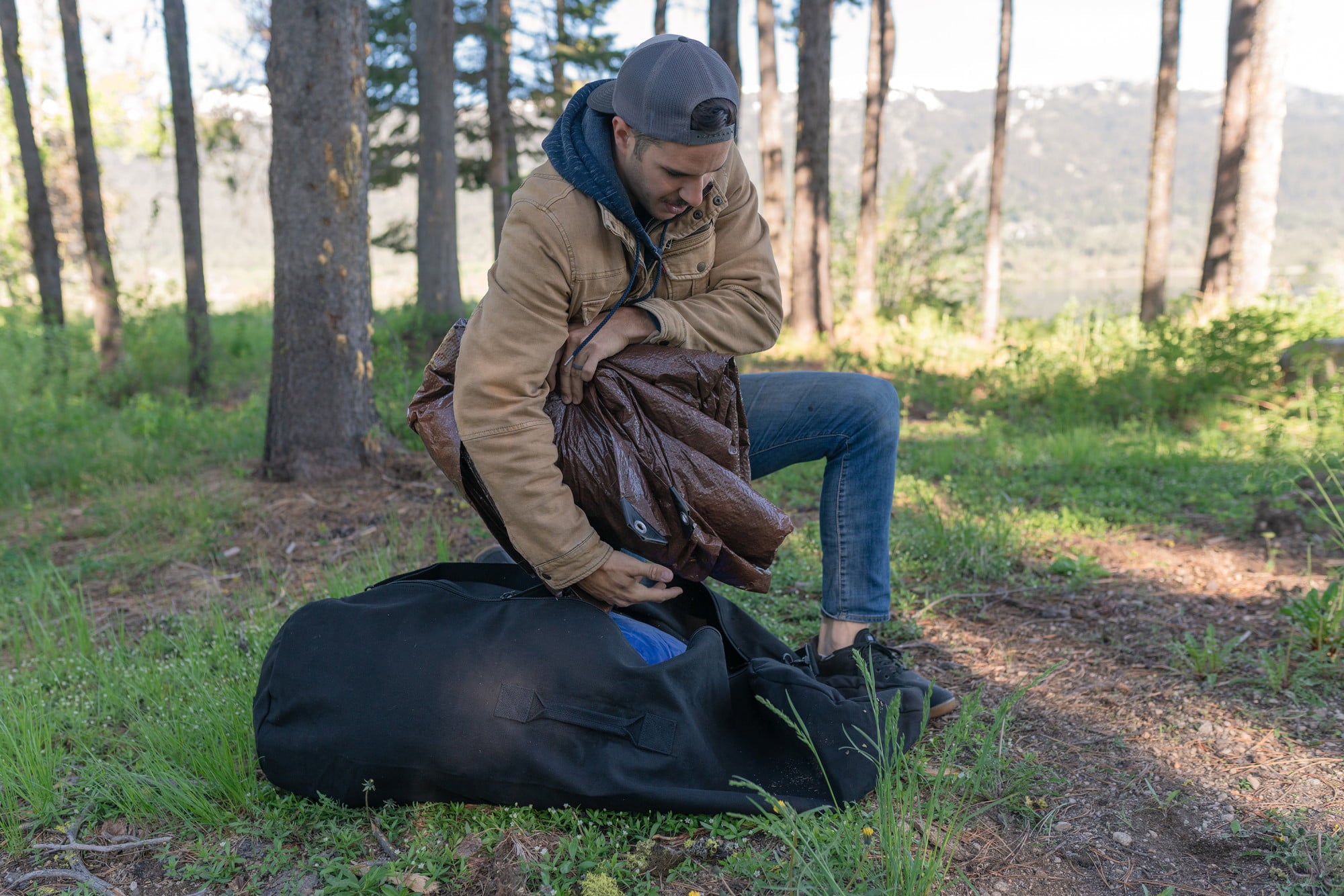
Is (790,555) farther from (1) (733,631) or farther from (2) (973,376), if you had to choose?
(2) (973,376)

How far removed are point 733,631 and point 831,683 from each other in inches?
12.9

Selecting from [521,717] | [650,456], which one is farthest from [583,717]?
[650,456]

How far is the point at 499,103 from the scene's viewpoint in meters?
15.6

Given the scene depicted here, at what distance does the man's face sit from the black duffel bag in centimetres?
102

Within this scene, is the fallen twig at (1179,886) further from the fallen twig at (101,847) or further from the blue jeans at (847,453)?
the fallen twig at (101,847)

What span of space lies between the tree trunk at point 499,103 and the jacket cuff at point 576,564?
14.0 meters

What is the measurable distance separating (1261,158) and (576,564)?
9.91 meters

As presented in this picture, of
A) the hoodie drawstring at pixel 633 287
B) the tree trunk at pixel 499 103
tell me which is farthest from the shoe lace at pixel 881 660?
the tree trunk at pixel 499 103

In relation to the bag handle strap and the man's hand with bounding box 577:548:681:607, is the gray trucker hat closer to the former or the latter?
the man's hand with bounding box 577:548:681:607

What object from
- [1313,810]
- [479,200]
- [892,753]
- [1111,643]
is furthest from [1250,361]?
[479,200]

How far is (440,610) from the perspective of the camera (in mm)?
2158

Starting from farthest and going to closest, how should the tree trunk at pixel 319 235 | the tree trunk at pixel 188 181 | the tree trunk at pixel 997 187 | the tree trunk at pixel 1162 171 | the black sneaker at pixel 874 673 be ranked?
the tree trunk at pixel 997 187
the tree trunk at pixel 1162 171
the tree trunk at pixel 188 181
the tree trunk at pixel 319 235
the black sneaker at pixel 874 673

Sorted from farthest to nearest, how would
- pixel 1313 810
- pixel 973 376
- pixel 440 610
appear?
pixel 973 376 → pixel 440 610 → pixel 1313 810

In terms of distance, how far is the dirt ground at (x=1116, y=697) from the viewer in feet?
6.17
